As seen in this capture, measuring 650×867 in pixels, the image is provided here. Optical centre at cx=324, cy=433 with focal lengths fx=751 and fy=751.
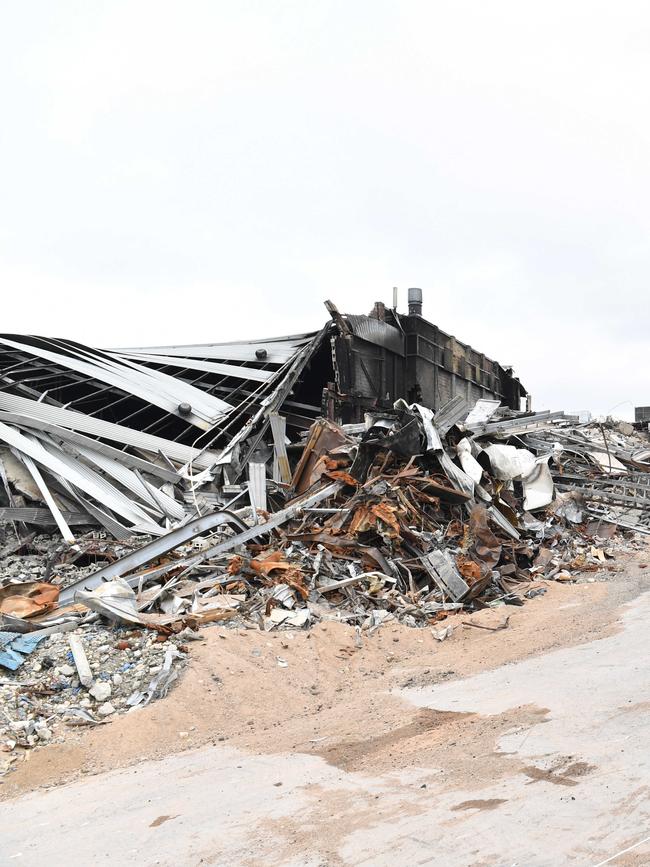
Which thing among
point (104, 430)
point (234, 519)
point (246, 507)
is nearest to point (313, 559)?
point (234, 519)

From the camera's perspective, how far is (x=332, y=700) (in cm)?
632

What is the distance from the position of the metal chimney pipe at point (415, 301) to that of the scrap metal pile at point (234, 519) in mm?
7074

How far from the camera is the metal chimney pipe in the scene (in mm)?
22034

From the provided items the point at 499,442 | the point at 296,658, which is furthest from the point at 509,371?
the point at 296,658

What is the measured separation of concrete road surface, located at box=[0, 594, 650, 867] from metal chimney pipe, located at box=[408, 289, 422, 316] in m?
17.5

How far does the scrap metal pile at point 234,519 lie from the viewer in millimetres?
6844

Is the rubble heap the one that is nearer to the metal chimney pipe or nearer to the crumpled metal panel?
the crumpled metal panel

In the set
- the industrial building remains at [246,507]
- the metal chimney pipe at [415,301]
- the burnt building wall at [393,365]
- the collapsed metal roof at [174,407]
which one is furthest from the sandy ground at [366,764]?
the metal chimney pipe at [415,301]

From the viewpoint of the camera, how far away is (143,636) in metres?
6.85

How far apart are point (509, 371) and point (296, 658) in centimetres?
2192

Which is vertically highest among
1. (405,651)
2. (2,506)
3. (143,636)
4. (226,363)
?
(226,363)

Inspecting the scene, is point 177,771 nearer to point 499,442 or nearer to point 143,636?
point 143,636

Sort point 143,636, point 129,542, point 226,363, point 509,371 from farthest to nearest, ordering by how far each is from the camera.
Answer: point 509,371 → point 226,363 → point 129,542 → point 143,636

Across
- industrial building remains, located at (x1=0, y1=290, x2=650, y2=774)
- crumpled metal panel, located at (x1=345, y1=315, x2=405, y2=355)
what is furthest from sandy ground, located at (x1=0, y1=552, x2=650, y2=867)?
crumpled metal panel, located at (x1=345, y1=315, x2=405, y2=355)
